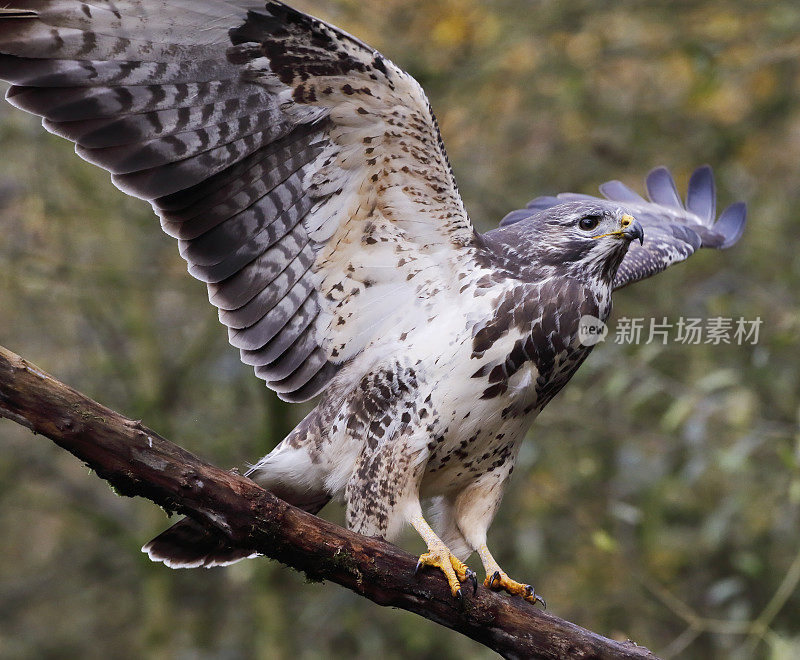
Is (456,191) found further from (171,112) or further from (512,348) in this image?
(171,112)

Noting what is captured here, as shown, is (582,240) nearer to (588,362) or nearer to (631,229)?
(631,229)

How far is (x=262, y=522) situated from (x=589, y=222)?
5.85 ft

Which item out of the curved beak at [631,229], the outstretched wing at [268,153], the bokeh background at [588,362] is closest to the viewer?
the outstretched wing at [268,153]

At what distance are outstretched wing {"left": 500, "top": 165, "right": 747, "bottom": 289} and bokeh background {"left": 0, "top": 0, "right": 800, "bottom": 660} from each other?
45 centimetres

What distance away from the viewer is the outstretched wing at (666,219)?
16.2ft

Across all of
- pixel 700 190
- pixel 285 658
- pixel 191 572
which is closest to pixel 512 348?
pixel 700 190

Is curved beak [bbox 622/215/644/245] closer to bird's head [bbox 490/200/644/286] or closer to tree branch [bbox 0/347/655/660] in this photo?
bird's head [bbox 490/200/644/286]

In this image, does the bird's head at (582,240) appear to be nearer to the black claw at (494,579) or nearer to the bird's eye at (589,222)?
the bird's eye at (589,222)

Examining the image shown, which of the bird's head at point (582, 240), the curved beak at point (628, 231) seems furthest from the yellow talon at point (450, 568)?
the curved beak at point (628, 231)

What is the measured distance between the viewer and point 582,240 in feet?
13.2

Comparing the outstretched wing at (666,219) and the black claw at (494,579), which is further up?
the outstretched wing at (666,219)

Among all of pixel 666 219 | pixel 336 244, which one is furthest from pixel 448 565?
pixel 666 219

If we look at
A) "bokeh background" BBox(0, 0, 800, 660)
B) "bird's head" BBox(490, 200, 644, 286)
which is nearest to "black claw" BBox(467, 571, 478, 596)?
"bird's head" BBox(490, 200, 644, 286)

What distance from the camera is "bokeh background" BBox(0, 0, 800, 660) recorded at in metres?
6.17
